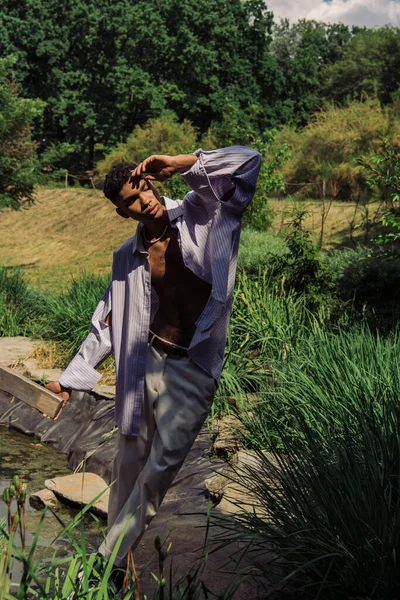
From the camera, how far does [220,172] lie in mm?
3695

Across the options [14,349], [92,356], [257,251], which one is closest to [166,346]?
[92,356]

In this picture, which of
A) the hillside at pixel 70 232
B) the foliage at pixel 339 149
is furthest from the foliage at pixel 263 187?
the foliage at pixel 339 149

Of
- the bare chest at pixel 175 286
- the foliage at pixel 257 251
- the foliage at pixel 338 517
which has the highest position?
the bare chest at pixel 175 286

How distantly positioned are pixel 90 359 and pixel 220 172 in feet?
3.52

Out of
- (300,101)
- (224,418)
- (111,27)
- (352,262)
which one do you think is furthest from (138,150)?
(224,418)

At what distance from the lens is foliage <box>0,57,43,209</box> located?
66.4ft

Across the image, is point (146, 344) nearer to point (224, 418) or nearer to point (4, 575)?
point (4, 575)

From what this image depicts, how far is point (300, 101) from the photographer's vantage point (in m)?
43.8

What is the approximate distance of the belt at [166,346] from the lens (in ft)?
12.7

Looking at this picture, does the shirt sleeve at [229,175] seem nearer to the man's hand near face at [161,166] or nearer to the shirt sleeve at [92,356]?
the man's hand near face at [161,166]

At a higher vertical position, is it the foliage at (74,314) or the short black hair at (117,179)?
the short black hair at (117,179)

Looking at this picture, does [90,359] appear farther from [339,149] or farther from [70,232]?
[70,232]

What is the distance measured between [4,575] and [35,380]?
721 centimetres

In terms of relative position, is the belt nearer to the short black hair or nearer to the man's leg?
the man's leg
